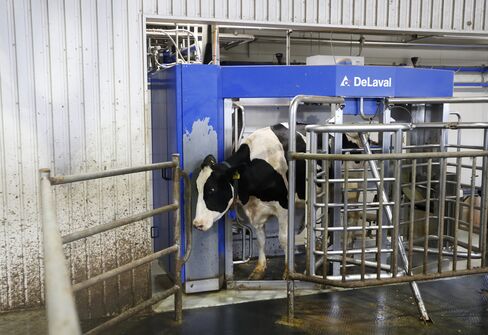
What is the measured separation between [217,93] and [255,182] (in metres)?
0.82

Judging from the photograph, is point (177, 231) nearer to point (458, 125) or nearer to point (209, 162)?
point (209, 162)

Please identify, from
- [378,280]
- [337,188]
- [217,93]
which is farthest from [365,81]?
[378,280]

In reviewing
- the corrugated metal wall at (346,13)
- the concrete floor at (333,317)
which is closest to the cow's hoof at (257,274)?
the concrete floor at (333,317)

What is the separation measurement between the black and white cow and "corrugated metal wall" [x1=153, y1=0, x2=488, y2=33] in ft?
3.49

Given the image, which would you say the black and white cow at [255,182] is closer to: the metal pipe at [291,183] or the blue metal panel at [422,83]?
the metal pipe at [291,183]

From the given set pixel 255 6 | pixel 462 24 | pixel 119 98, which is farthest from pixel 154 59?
pixel 462 24

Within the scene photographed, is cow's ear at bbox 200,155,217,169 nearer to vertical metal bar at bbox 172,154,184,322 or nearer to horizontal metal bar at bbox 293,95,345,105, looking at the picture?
vertical metal bar at bbox 172,154,184,322

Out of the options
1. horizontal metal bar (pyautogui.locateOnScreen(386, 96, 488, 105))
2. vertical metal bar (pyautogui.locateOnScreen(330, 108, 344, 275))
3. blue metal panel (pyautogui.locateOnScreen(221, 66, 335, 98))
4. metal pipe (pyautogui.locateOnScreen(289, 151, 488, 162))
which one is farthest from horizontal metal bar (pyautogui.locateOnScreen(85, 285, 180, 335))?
horizontal metal bar (pyautogui.locateOnScreen(386, 96, 488, 105))

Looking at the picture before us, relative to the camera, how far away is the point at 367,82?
4.24 meters

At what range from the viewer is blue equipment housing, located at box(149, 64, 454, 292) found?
405cm

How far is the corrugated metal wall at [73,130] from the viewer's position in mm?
3648

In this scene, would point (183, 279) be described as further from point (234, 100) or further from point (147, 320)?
point (234, 100)

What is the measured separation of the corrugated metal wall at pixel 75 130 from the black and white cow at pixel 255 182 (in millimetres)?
518

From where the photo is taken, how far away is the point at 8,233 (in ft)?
12.2
